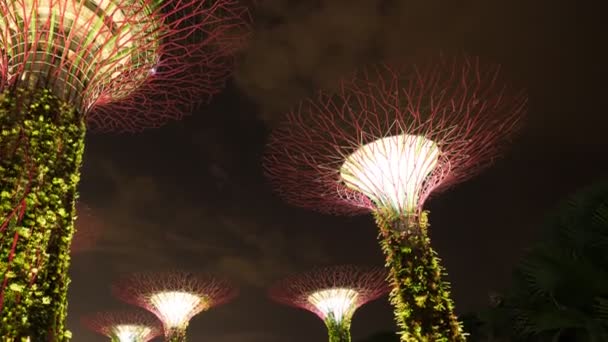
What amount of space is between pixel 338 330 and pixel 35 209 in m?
19.0

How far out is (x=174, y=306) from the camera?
21938mm

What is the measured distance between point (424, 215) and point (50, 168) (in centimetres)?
814

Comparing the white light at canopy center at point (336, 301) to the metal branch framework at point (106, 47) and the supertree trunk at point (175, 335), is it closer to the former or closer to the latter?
the supertree trunk at point (175, 335)

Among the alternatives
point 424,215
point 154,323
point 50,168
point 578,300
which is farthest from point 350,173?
point 154,323

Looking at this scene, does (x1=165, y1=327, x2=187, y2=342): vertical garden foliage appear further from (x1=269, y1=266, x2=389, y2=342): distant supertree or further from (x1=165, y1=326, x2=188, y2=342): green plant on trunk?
(x1=269, y1=266, x2=389, y2=342): distant supertree

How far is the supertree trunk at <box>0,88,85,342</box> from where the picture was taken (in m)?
4.74

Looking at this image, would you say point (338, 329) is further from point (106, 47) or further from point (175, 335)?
point (106, 47)

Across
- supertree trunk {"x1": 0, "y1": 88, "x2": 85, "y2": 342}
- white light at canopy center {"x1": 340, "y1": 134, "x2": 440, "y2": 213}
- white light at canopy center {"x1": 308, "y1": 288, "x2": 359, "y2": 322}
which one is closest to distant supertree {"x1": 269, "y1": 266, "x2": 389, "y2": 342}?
white light at canopy center {"x1": 308, "y1": 288, "x2": 359, "y2": 322}

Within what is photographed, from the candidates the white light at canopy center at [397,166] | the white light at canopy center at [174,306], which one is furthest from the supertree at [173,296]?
the white light at canopy center at [397,166]

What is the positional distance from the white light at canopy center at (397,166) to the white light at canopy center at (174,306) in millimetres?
15110

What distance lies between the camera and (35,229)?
5059 mm

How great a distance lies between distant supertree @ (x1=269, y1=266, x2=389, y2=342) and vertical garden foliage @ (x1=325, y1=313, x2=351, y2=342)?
0.34 meters

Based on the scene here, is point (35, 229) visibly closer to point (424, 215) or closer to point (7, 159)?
point (7, 159)

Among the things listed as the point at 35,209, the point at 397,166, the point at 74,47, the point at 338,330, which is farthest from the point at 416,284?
the point at 338,330
